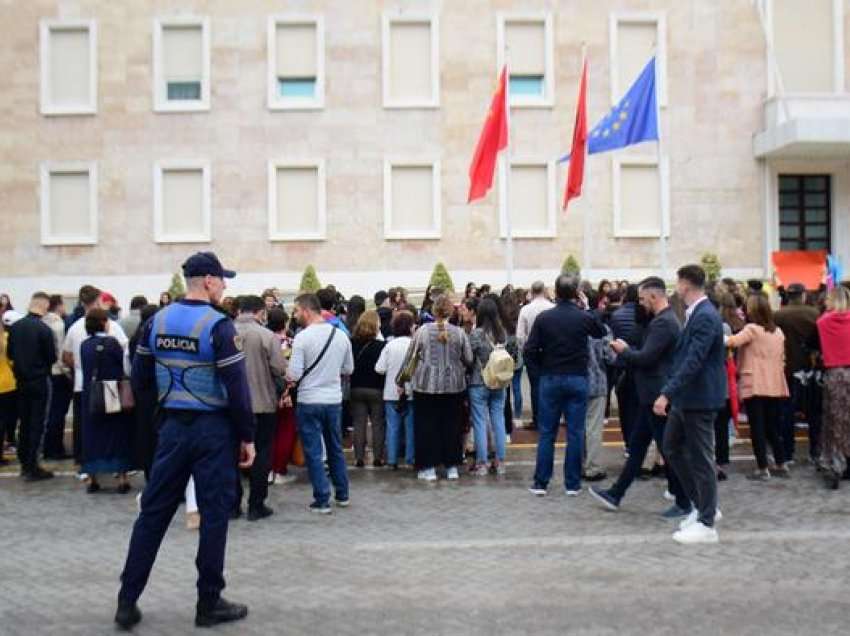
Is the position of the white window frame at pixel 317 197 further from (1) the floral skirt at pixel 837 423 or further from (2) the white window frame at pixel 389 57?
(1) the floral skirt at pixel 837 423

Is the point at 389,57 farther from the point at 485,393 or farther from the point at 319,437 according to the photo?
the point at 319,437

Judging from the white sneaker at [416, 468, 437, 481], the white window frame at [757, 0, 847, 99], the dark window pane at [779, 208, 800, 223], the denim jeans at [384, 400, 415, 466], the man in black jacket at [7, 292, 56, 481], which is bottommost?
the white sneaker at [416, 468, 437, 481]

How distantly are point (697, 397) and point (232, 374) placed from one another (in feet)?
12.8

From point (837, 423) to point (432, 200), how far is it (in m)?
18.4

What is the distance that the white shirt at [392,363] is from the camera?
36.9 ft

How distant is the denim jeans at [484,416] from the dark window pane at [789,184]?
20531 mm

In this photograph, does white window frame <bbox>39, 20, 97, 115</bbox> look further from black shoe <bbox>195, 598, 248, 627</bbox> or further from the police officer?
black shoe <bbox>195, 598, 248, 627</bbox>

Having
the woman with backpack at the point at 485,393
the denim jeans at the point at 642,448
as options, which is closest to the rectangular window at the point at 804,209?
the woman with backpack at the point at 485,393

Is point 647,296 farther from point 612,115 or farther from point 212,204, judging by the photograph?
point 212,204

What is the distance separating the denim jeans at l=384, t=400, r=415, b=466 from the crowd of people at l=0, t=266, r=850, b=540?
23 millimetres

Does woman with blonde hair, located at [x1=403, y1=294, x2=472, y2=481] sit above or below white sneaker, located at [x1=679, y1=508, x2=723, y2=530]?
above

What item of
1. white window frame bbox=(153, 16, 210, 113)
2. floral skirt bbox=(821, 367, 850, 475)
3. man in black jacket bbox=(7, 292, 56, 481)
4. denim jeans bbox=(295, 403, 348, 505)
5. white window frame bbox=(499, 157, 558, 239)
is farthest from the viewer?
white window frame bbox=(153, 16, 210, 113)

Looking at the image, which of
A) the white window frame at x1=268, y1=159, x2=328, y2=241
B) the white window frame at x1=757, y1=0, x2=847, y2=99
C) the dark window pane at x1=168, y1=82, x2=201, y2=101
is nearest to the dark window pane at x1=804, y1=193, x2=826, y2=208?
the white window frame at x1=757, y1=0, x2=847, y2=99

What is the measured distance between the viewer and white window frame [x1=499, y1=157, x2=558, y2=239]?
2736 cm
